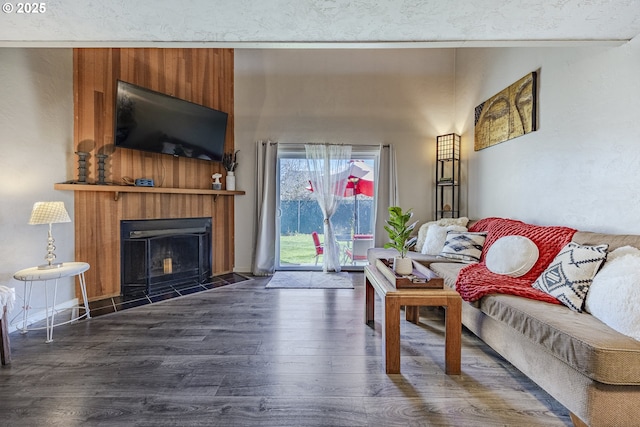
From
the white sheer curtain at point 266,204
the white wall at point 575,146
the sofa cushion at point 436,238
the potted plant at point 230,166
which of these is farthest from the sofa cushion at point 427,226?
the potted plant at point 230,166

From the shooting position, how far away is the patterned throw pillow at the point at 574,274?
1.73m

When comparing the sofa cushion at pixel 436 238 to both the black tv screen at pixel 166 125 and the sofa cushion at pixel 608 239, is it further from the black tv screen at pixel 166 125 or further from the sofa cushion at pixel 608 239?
the black tv screen at pixel 166 125

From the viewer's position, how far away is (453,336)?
185cm

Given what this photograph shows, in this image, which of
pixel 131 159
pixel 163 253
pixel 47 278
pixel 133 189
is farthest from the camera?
pixel 163 253

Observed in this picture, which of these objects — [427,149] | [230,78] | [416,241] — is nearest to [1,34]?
[230,78]

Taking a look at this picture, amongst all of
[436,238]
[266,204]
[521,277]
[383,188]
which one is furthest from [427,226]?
[266,204]

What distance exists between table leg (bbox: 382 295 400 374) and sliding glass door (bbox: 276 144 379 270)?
2737 millimetres

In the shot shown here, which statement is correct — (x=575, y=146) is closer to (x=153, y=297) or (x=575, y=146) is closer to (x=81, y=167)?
(x=153, y=297)

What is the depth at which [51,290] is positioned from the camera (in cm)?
271

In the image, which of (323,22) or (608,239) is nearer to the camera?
(323,22)

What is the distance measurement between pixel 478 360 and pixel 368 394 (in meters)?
0.91

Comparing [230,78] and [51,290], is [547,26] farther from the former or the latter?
[51,290]

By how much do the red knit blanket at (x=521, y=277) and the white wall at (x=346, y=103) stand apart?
6.73 ft

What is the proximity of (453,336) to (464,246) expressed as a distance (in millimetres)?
1462
